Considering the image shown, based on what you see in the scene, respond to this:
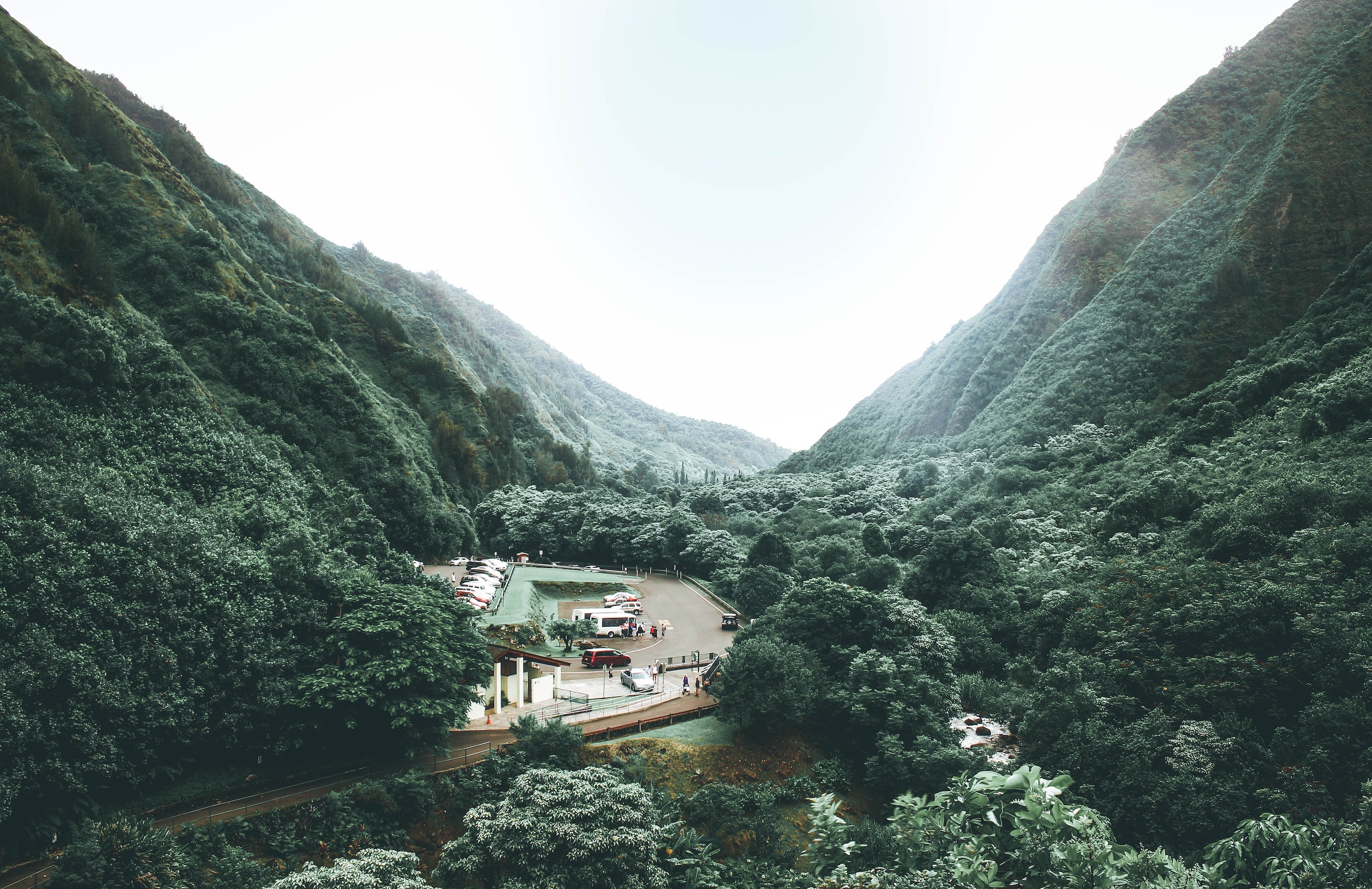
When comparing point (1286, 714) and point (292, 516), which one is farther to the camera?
point (292, 516)

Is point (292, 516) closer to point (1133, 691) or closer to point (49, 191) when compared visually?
point (49, 191)

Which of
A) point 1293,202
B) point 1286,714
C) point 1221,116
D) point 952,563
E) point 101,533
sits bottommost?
point 1286,714

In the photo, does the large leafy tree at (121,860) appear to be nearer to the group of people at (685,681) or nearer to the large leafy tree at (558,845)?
the large leafy tree at (558,845)

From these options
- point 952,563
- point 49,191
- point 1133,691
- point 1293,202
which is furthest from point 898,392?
point 49,191

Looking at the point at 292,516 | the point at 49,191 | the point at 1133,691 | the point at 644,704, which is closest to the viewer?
the point at 1133,691

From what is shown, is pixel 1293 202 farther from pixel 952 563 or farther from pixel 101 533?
pixel 101 533

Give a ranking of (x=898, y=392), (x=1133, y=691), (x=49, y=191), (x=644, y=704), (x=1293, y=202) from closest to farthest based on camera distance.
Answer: (x=1133, y=691), (x=644, y=704), (x=49, y=191), (x=1293, y=202), (x=898, y=392)

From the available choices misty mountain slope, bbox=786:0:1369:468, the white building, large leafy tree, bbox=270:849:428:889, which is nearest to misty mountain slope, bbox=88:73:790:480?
the white building

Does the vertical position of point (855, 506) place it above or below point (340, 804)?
above

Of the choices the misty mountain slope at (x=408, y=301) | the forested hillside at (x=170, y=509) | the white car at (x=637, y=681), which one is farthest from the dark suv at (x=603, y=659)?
the misty mountain slope at (x=408, y=301)
